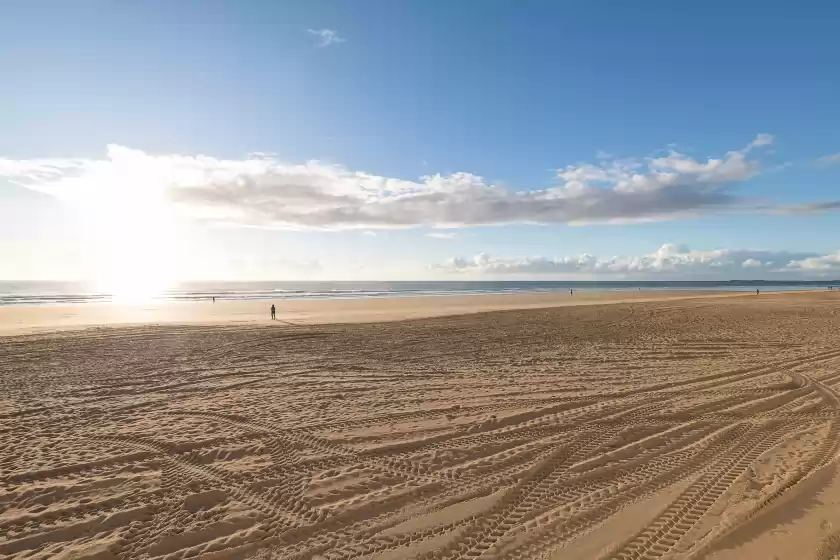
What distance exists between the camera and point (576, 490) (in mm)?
5035

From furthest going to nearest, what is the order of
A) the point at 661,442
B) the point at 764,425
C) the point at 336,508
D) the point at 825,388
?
1. the point at 825,388
2. the point at 764,425
3. the point at 661,442
4. the point at 336,508

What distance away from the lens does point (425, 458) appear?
5.94 metres

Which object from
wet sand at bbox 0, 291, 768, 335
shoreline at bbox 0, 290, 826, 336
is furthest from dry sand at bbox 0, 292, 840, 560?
wet sand at bbox 0, 291, 768, 335

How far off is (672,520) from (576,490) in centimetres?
95

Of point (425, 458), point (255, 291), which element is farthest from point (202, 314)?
point (255, 291)

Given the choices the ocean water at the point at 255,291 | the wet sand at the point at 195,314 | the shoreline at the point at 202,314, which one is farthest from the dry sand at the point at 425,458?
the ocean water at the point at 255,291

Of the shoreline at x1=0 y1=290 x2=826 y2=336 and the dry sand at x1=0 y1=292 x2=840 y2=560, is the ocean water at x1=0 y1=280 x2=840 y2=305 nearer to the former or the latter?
the shoreline at x1=0 y1=290 x2=826 y2=336

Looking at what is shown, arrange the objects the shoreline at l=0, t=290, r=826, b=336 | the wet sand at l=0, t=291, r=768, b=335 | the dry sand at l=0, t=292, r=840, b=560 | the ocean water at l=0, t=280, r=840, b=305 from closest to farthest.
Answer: the dry sand at l=0, t=292, r=840, b=560 → the shoreline at l=0, t=290, r=826, b=336 → the wet sand at l=0, t=291, r=768, b=335 → the ocean water at l=0, t=280, r=840, b=305

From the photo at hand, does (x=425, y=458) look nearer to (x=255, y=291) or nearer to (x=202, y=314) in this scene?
(x=202, y=314)

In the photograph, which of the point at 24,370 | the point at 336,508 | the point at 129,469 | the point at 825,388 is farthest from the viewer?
the point at 24,370

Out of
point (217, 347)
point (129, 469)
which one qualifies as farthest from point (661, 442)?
point (217, 347)

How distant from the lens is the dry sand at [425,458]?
166 inches

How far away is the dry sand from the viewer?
4.22m

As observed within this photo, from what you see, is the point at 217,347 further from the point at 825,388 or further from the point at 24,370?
the point at 825,388
